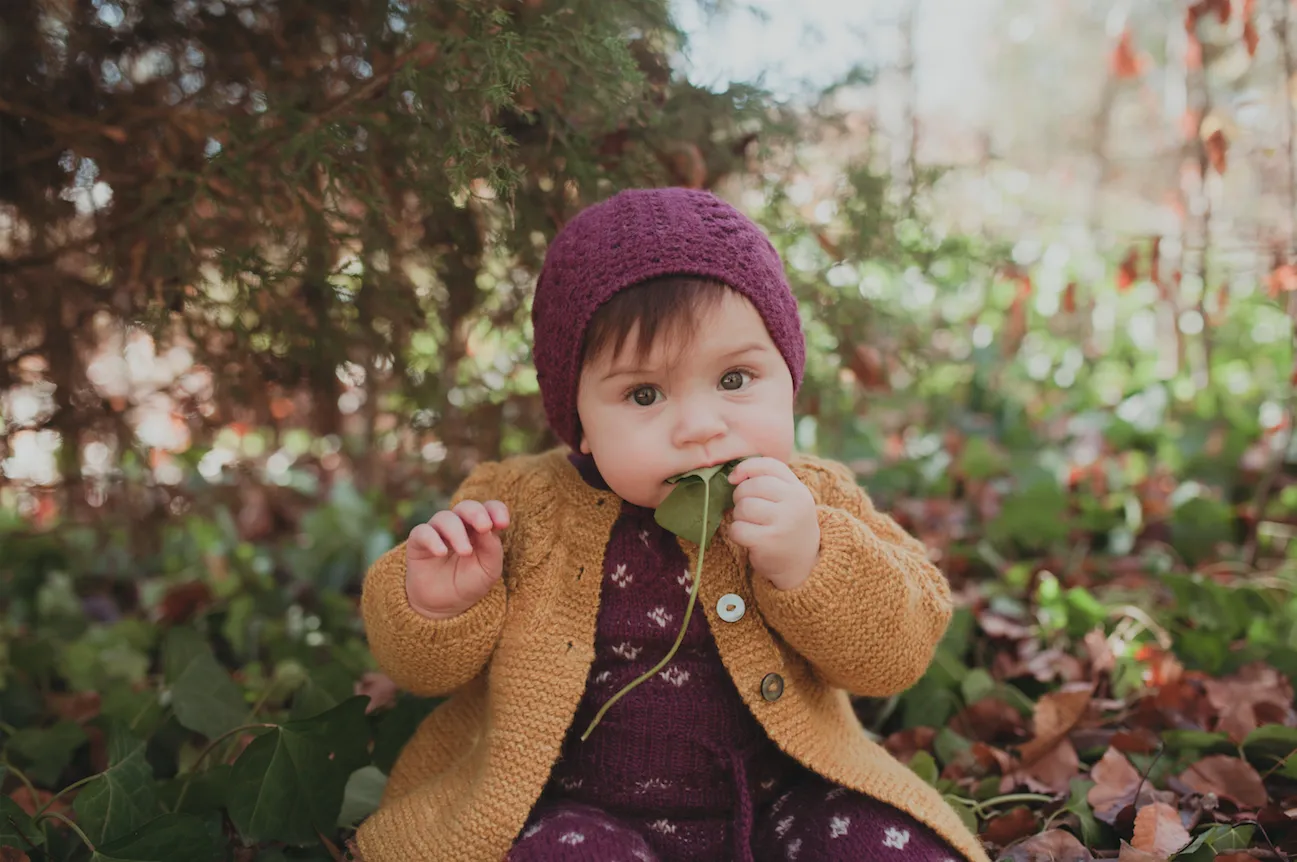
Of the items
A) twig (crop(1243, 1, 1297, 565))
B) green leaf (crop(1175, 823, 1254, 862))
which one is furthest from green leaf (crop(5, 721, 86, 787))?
twig (crop(1243, 1, 1297, 565))

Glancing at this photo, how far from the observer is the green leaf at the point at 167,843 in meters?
1.49

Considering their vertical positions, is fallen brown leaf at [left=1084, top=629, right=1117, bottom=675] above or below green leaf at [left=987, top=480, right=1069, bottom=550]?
below

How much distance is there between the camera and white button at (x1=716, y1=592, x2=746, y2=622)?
1.51 metres

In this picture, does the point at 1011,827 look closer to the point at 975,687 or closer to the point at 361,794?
the point at 975,687

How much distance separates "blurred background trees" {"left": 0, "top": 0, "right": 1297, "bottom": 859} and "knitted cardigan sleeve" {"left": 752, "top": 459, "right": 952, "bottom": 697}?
0.39 m

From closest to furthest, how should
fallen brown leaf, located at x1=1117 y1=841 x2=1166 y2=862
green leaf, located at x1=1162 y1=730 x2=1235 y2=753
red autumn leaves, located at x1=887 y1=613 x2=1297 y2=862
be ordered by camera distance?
fallen brown leaf, located at x1=1117 y1=841 x2=1166 y2=862 < red autumn leaves, located at x1=887 y1=613 x2=1297 y2=862 < green leaf, located at x1=1162 y1=730 x2=1235 y2=753

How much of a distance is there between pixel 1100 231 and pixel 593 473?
3856 mm

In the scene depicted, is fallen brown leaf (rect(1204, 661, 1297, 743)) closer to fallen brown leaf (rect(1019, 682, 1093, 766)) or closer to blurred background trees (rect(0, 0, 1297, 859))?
blurred background trees (rect(0, 0, 1297, 859))

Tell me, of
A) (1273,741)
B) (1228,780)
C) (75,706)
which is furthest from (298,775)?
(1273,741)

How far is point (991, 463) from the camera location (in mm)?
3480

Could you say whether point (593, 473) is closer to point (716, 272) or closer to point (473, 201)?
point (716, 272)

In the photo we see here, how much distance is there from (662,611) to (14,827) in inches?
37.8

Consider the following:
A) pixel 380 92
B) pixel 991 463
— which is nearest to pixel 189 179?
pixel 380 92

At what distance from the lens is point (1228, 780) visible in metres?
1.79
